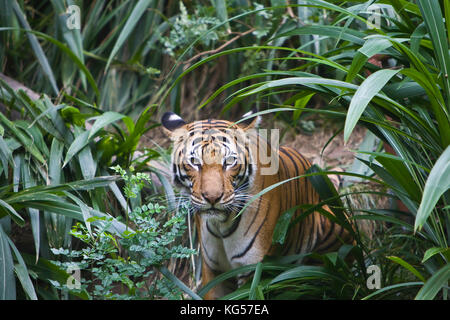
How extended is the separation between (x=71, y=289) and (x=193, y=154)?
0.77 meters

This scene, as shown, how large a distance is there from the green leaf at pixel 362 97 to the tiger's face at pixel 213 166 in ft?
2.47

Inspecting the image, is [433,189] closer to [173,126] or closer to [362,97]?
[362,97]

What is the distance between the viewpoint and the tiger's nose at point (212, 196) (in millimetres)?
2359

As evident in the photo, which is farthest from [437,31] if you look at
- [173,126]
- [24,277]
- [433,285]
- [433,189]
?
[24,277]

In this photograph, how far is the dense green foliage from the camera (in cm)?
192

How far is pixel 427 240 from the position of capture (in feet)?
6.95

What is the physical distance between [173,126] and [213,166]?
1.36 feet

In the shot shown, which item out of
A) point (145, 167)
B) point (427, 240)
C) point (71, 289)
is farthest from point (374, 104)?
point (145, 167)

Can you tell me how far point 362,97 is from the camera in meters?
1.60

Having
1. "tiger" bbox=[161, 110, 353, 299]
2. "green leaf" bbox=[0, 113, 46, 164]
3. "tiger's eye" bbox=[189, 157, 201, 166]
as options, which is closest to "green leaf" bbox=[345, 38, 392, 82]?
"tiger" bbox=[161, 110, 353, 299]

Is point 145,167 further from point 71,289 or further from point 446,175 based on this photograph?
point 446,175

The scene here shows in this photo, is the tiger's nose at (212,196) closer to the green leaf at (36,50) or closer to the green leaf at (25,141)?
the green leaf at (25,141)

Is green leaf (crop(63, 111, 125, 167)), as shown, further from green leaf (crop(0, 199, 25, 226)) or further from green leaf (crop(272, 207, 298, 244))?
green leaf (crop(272, 207, 298, 244))
